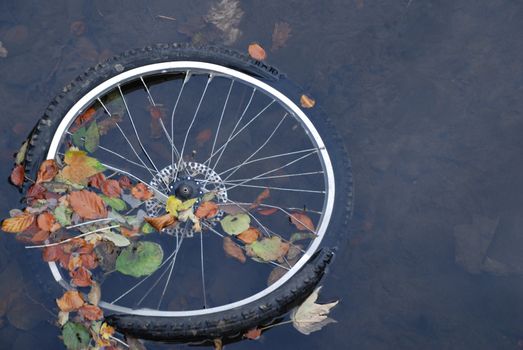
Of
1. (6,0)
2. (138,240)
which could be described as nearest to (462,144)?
(138,240)

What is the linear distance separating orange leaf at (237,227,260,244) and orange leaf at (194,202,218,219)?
314 millimetres

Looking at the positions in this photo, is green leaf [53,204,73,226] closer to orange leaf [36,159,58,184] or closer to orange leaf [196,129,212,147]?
orange leaf [36,159,58,184]

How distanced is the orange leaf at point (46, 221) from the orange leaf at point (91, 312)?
0.56 metres

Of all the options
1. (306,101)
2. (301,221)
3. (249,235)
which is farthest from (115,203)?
(306,101)

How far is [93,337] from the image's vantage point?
12.9 ft

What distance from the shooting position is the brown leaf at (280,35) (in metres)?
4.70

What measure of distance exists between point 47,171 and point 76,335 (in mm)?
1099

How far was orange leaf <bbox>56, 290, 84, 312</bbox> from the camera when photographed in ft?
12.7

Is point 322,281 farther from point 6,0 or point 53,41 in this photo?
point 6,0

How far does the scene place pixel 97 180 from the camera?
403cm

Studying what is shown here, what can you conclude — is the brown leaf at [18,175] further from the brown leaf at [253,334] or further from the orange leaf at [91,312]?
the brown leaf at [253,334]

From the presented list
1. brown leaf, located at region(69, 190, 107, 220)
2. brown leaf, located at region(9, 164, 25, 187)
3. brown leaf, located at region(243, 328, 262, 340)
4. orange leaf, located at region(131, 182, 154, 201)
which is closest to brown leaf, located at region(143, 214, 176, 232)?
orange leaf, located at region(131, 182, 154, 201)

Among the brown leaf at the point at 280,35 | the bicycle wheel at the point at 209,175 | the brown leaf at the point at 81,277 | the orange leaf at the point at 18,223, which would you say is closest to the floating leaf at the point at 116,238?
the bicycle wheel at the point at 209,175

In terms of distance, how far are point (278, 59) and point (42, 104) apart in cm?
184
